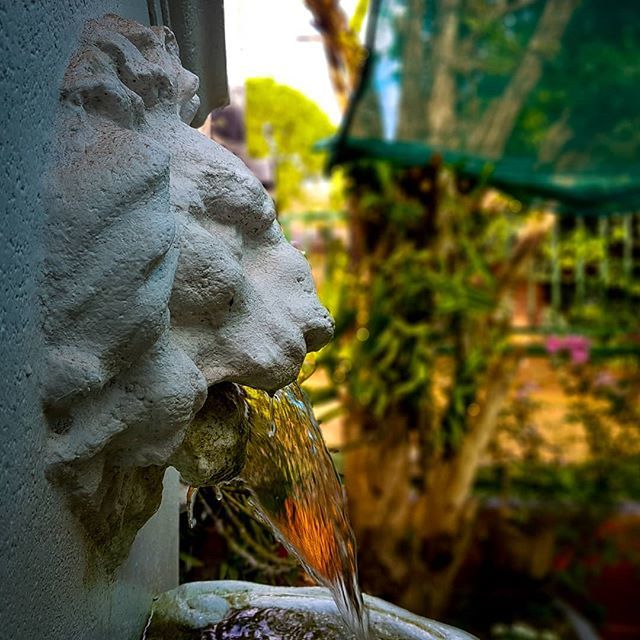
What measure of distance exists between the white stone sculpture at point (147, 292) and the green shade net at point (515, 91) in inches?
92.4

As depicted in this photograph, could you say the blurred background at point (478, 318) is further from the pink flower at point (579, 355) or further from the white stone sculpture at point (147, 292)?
the white stone sculpture at point (147, 292)

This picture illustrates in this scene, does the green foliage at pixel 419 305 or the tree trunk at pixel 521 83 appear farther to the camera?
the green foliage at pixel 419 305

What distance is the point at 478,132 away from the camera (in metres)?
3.15


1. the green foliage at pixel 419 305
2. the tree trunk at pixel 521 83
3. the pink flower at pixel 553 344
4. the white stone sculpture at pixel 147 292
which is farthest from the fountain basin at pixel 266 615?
the pink flower at pixel 553 344

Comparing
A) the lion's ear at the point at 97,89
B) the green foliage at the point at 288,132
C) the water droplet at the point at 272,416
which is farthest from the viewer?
the green foliage at the point at 288,132

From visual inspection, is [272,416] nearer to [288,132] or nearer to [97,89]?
[97,89]

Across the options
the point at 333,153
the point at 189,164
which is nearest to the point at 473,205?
the point at 333,153

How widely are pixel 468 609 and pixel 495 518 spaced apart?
17.2 inches

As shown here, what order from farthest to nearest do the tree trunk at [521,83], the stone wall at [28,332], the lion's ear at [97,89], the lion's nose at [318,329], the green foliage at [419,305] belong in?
the green foliage at [419,305], the tree trunk at [521,83], the lion's nose at [318,329], the lion's ear at [97,89], the stone wall at [28,332]

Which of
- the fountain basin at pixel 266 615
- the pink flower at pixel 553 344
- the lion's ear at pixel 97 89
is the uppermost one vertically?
the lion's ear at pixel 97 89

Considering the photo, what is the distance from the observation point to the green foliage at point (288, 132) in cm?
768

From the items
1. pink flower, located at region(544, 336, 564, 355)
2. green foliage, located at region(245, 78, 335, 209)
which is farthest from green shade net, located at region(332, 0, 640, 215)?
green foliage, located at region(245, 78, 335, 209)

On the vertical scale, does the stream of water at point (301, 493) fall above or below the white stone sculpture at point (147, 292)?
below

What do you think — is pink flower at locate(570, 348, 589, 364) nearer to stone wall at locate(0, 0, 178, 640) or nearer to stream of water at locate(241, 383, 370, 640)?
stream of water at locate(241, 383, 370, 640)
